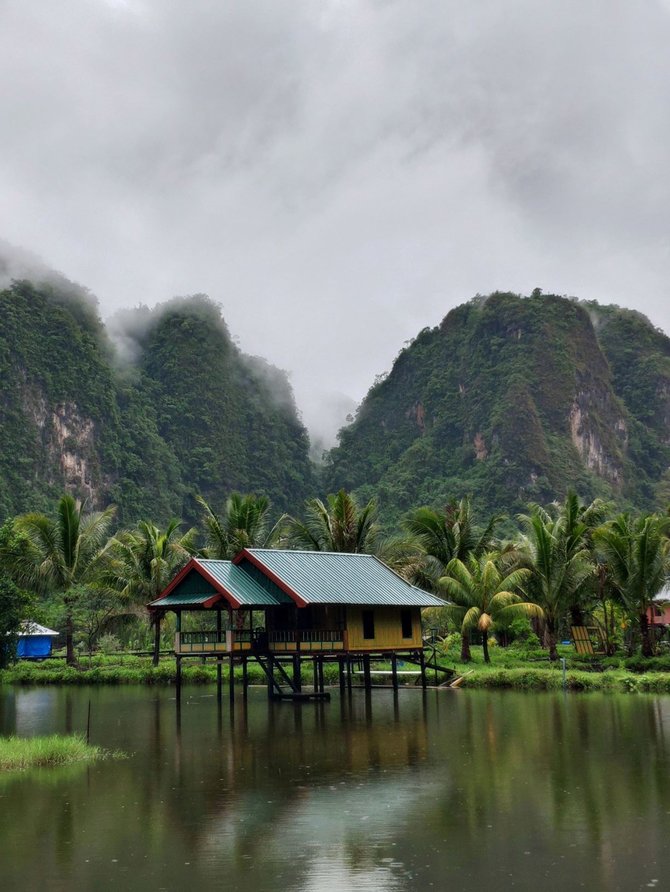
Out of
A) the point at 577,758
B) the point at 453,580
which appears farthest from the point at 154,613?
the point at 577,758

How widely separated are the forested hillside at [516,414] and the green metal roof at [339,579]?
236ft

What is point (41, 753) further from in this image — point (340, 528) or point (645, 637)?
point (340, 528)

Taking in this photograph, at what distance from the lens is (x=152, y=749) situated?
18359mm

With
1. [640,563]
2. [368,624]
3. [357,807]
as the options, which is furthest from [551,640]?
[357,807]

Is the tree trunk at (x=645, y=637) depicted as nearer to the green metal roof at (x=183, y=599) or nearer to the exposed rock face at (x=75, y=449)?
the green metal roof at (x=183, y=599)

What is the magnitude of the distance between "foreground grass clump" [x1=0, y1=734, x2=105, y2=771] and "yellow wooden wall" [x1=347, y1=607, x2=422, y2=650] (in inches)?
491

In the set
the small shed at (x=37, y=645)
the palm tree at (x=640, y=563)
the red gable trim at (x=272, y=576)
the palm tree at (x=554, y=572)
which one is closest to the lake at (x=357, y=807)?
the red gable trim at (x=272, y=576)

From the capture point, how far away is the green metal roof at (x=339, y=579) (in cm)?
2722

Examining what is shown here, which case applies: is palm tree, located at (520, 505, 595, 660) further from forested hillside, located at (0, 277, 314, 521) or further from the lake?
forested hillside, located at (0, 277, 314, 521)

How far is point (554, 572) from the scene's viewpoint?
33.8m

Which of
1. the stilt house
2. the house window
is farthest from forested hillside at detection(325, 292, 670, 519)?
the house window

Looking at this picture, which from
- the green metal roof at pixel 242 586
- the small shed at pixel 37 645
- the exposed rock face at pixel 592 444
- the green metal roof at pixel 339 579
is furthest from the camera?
the exposed rock face at pixel 592 444

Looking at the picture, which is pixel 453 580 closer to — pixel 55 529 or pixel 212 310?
pixel 55 529

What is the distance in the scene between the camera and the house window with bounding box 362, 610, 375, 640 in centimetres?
2908
